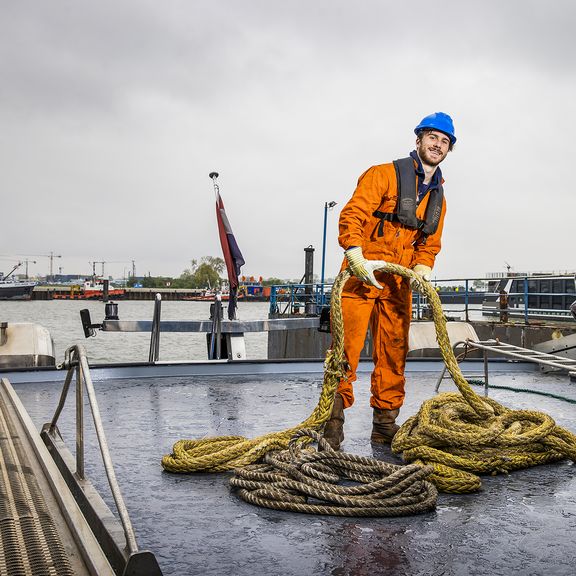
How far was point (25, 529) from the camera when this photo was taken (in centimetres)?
240

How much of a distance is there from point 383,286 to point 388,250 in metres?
0.24

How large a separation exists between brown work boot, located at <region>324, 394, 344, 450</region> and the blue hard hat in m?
1.79

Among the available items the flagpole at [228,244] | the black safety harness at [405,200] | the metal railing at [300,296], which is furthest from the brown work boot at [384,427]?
the metal railing at [300,296]

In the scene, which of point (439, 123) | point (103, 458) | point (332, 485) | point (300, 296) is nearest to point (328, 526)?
point (332, 485)

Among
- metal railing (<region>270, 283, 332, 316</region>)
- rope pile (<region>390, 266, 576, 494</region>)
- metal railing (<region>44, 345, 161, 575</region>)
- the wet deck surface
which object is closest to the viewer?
metal railing (<region>44, 345, 161, 575</region>)

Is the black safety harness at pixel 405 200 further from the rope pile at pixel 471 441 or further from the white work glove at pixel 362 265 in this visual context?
the rope pile at pixel 471 441

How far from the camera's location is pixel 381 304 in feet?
13.9

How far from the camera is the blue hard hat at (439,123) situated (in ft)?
13.5

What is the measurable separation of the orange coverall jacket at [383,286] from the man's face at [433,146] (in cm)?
17

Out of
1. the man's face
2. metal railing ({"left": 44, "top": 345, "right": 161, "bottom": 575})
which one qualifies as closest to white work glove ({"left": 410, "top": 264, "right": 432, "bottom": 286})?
the man's face

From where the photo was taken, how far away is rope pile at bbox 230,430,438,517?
9.18 feet

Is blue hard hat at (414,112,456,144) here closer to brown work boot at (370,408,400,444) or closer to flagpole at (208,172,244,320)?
brown work boot at (370,408,400,444)

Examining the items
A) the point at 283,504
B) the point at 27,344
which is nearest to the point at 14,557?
the point at 283,504

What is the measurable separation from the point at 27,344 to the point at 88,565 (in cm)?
568
